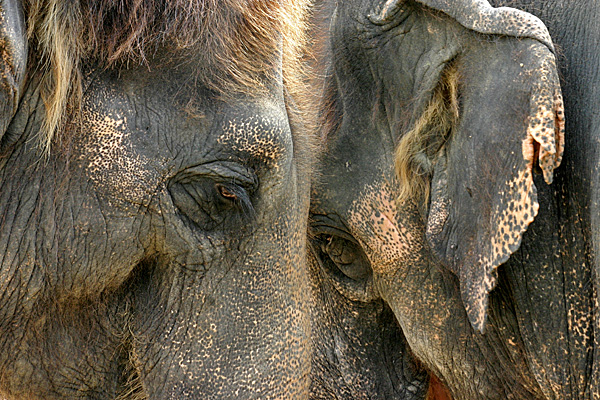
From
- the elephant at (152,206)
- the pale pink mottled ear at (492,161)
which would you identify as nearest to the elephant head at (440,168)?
the pale pink mottled ear at (492,161)

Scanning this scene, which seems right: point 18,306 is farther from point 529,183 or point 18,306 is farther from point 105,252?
point 529,183

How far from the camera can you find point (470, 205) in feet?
7.44

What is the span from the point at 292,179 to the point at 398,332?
734mm

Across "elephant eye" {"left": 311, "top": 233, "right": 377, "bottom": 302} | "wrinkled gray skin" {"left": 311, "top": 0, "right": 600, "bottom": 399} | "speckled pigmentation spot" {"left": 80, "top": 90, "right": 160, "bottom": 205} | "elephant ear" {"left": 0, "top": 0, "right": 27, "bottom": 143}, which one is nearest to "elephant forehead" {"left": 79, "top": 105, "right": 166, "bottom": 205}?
"speckled pigmentation spot" {"left": 80, "top": 90, "right": 160, "bottom": 205}

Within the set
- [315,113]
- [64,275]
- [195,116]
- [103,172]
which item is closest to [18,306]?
[64,275]

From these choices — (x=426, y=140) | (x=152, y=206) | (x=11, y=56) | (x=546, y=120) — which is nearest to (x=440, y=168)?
(x=426, y=140)

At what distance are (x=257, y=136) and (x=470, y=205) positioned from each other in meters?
0.50

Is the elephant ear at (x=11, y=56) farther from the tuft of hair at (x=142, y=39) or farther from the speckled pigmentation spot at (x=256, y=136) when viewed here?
the speckled pigmentation spot at (x=256, y=136)

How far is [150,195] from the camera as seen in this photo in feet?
6.89

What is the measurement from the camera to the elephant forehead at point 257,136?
2117 mm

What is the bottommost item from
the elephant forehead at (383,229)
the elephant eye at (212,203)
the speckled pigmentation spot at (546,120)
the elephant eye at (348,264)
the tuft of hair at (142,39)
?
the elephant eye at (348,264)

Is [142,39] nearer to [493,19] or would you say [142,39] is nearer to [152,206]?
[152,206]

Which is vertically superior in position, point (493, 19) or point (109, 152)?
point (493, 19)

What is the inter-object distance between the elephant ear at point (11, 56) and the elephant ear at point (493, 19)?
90cm
